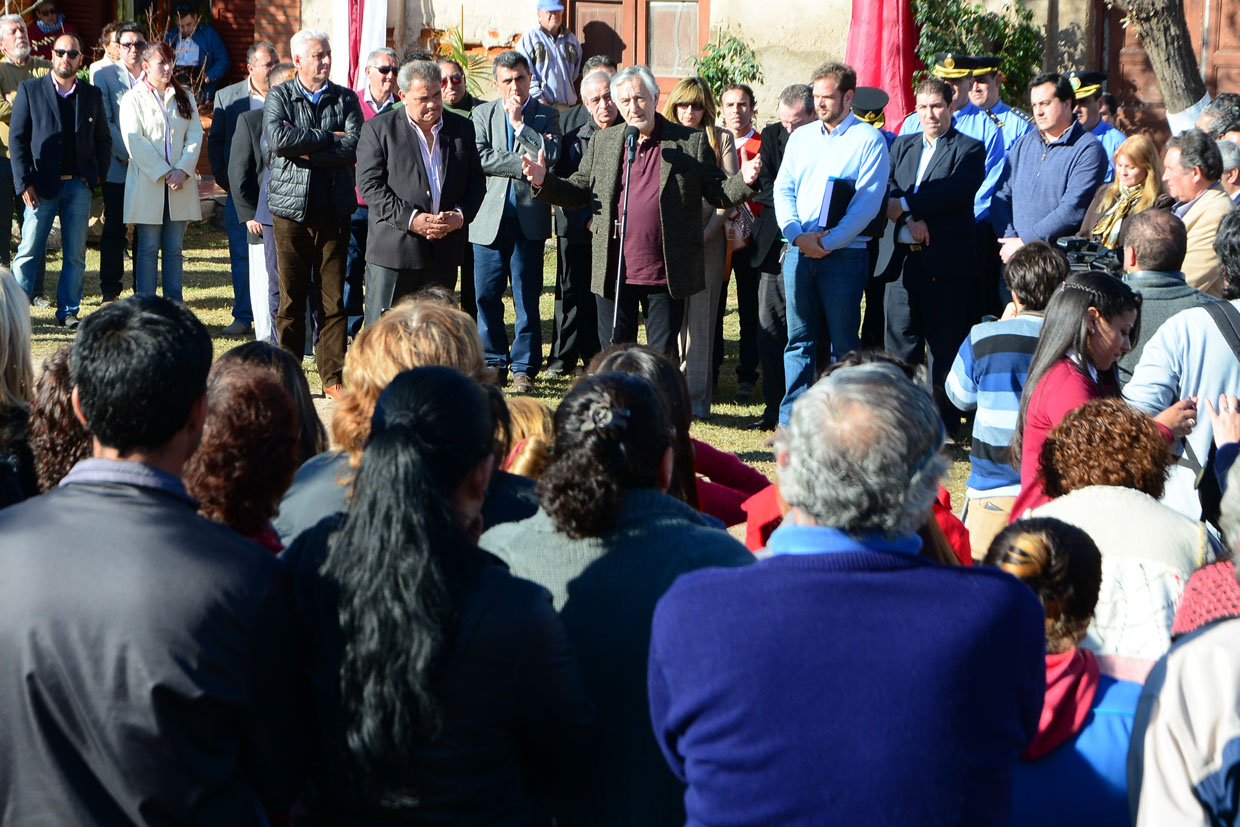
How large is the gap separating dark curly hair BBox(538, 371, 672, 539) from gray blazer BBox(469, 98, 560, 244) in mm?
5981

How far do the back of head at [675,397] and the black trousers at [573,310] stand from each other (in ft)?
17.2

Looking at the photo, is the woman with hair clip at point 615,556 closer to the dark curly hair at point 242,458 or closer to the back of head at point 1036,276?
the dark curly hair at point 242,458

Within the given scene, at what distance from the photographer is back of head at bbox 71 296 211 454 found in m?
2.18

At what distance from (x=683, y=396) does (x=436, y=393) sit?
1.35 meters

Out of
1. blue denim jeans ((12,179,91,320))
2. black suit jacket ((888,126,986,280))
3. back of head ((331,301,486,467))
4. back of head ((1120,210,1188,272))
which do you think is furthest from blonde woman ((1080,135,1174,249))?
blue denim jeans ((12,179,91,320))

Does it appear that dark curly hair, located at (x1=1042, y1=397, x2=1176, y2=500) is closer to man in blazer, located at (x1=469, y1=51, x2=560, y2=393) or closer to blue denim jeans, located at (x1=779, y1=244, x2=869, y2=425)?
blue denim jeans, located at (x1=779, y1=244, x2=869, y2=425)

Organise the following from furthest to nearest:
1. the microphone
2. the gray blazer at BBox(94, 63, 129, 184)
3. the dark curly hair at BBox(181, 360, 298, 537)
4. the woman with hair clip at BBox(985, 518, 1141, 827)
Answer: the gray blazer at BBox(94, 63, 129, 184), the microphone, the dark curly hair at BBox(181, 360, 298, 537), the woman with hair clip at BBox(985, 518, 1141, 827)

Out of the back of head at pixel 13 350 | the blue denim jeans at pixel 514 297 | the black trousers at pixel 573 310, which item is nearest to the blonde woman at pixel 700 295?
the black trousers at pixel 573 310

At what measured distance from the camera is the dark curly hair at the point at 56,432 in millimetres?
2949

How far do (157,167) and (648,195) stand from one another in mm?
4267

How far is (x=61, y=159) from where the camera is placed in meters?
9.47

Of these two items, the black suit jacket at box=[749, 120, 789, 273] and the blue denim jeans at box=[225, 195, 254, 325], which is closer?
the black suit jacket at box=[749, 120, 789, 273]

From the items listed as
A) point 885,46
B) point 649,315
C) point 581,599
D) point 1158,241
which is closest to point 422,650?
point 581,599

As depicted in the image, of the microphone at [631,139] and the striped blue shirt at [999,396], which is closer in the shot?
the striped blue shirt at [999,396]
